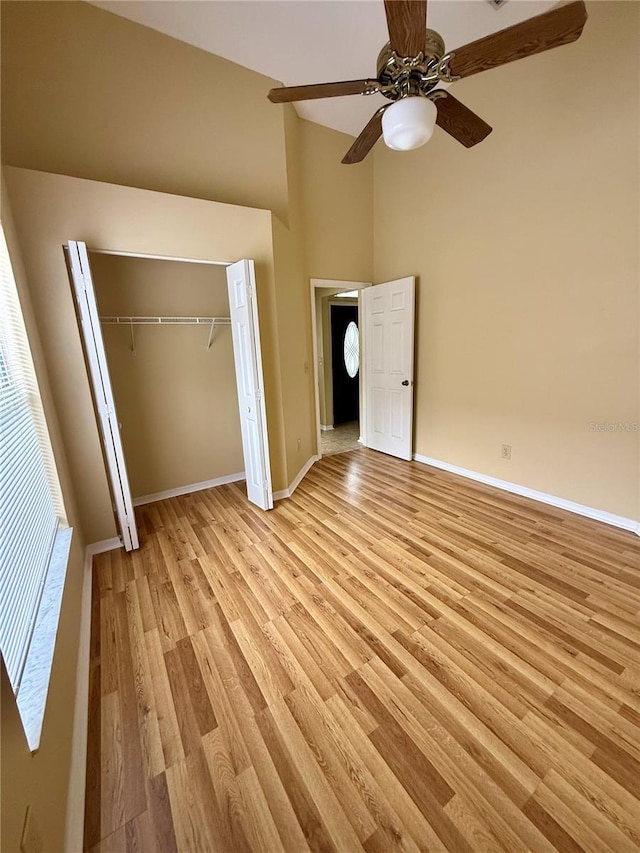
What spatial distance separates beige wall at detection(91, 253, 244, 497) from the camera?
122 inches

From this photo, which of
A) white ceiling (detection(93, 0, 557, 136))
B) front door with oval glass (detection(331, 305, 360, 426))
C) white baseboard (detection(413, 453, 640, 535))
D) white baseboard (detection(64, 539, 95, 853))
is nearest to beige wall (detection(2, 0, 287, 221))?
white ceiling (detection(93, 0, 557, 136))

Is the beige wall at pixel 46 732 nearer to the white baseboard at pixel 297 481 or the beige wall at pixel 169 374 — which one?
the beige wall at pixel 169 374

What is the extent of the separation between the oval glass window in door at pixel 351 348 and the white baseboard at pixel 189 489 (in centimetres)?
321

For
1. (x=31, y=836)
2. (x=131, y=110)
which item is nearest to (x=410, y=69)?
(x=131, y=110)

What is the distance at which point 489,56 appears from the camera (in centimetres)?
153

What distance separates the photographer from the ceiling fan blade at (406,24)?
1274 mm

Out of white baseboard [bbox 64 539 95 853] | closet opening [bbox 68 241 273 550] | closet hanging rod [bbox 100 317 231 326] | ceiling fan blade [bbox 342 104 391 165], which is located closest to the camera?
white baseboard [bbox 64 539 95 853]

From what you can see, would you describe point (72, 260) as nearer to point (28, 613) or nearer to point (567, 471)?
point (28, 613)

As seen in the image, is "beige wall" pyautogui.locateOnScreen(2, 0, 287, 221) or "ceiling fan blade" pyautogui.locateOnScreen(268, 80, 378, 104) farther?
"beige wall" pyautogui.locateOnScreen(2, 0, 287, 221)

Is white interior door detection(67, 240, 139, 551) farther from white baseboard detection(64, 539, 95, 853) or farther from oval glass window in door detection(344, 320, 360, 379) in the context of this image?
oval glass window in door detection(344, 320, 360, 379)

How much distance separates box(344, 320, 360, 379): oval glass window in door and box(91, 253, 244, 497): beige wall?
2.99 m

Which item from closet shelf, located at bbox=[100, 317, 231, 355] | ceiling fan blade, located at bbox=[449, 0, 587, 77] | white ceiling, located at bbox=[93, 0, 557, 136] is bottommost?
closet shelf, located at bbox=[100, 317, 231, 355]

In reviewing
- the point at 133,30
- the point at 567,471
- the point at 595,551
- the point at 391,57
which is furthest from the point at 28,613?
the point at 133,30

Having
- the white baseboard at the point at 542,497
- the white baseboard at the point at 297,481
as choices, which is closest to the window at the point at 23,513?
the white baseboard at the point at 297,481
